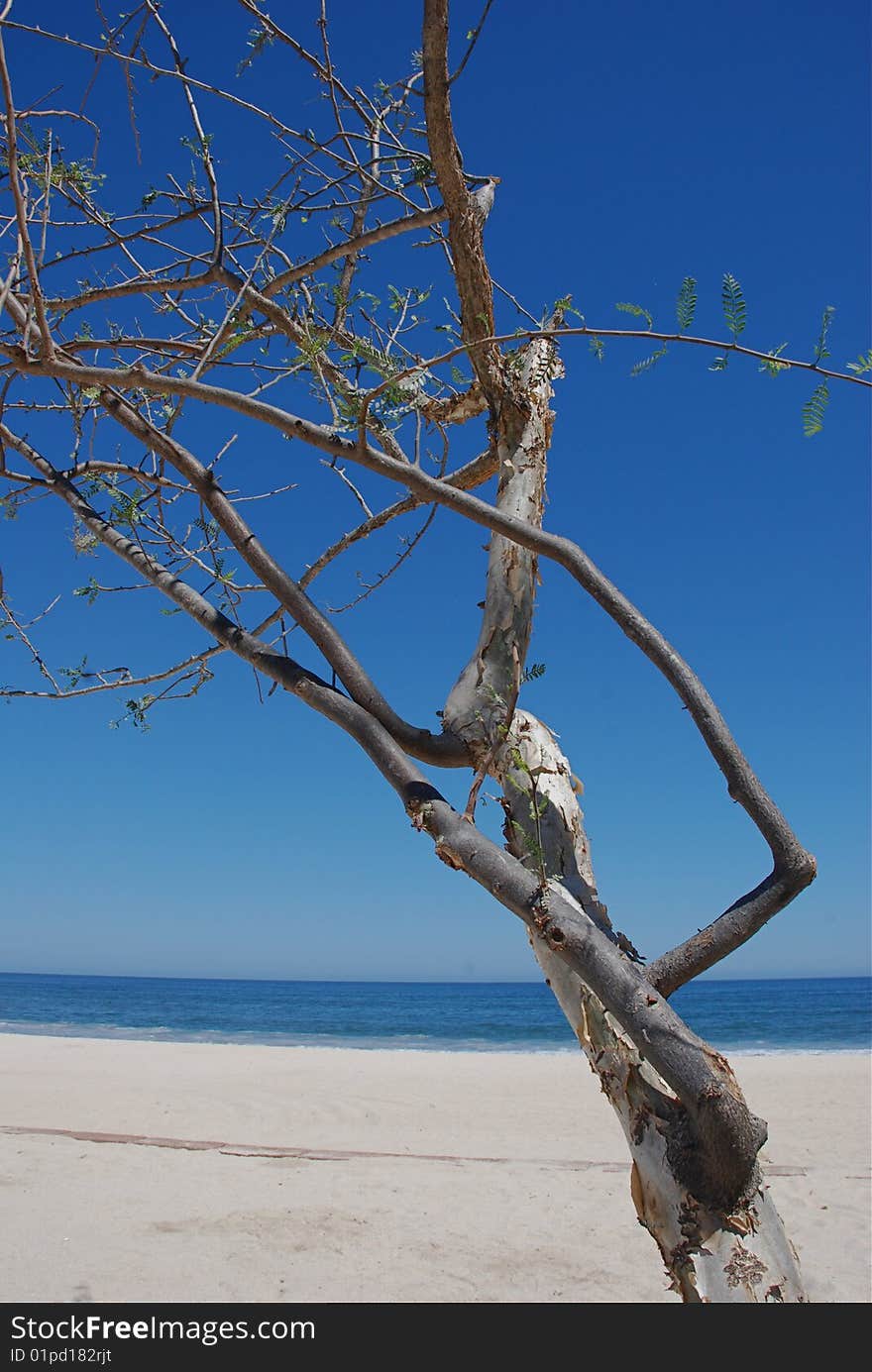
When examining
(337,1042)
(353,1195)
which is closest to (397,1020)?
(337,1042)

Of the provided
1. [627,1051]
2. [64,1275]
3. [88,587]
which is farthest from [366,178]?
[64,1275]

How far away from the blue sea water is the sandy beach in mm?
13301

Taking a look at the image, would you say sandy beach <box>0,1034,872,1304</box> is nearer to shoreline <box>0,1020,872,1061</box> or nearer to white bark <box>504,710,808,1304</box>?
white bark <box>504,710,808,1304</box>

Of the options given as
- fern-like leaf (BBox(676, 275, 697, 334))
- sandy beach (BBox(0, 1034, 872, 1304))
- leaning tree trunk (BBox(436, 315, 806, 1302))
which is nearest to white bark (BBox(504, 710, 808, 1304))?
leaning tree trunk (BBox(436, 315, 806, 1302))

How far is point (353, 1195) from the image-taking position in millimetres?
5852

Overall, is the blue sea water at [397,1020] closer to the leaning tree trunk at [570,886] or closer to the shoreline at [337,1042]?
the shoreline at [337,1042]

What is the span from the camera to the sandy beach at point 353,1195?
4.34m

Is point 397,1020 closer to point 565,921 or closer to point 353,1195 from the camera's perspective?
point 353,1195

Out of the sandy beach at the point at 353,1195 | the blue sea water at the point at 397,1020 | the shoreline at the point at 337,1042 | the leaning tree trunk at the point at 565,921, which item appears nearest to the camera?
the leaning tree trunk at the point at 565,921

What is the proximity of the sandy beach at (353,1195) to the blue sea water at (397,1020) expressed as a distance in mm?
13301

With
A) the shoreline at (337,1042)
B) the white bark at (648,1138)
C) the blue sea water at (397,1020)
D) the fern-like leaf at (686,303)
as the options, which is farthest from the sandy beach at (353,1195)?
the blue sea water at (397,1020)

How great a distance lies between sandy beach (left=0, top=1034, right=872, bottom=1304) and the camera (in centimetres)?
434

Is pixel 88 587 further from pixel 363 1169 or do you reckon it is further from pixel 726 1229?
pixel 363 1169
